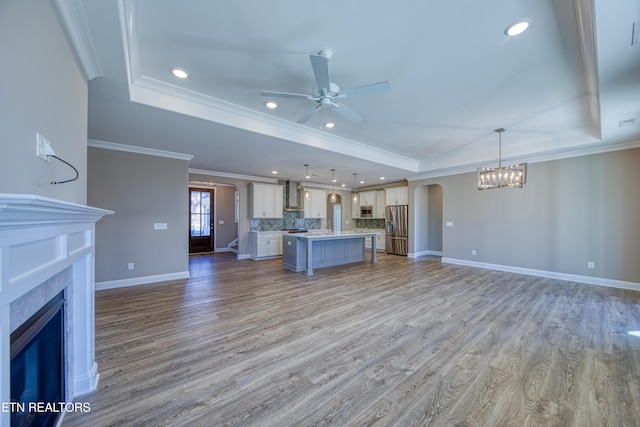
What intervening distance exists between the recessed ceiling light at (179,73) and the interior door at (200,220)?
7.14 metres

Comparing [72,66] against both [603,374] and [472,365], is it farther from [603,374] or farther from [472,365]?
[603,374]

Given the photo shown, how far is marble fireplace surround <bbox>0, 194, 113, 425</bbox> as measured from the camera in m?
0.82

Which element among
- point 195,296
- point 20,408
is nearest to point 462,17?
point 20,408

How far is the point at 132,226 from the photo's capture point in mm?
4758

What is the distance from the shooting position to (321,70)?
90.0 inches

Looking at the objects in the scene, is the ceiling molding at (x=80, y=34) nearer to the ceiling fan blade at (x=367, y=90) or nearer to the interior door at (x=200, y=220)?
the ceiling fan blade at (x=367, y=90)

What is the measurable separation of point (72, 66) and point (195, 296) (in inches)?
132

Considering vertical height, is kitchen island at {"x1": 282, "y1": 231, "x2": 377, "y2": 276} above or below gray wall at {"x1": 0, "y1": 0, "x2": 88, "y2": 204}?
below

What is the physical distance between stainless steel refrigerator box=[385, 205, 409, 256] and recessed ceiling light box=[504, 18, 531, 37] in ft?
20.7

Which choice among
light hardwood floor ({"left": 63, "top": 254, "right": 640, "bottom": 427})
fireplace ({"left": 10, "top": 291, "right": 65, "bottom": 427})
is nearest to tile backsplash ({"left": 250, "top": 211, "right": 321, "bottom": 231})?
light hardwood floor ({"left": 63, "top": 254, "right": 640, "bottom": 427})

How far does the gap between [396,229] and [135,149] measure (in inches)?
297

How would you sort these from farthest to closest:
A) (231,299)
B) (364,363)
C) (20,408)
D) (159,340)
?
(231,299) < (159,340) < (364,363) < (20,408)

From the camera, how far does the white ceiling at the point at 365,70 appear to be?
2.04 metres

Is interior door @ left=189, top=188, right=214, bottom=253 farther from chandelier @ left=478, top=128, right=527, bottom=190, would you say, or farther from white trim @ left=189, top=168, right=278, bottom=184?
chandelier @ left=478, top=128, right=527, bottom=190
